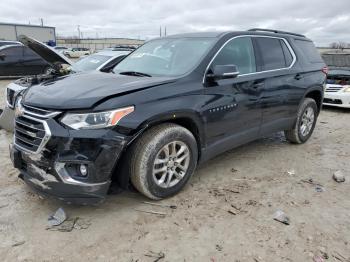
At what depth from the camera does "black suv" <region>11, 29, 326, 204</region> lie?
9.93 ft

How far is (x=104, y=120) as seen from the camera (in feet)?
9.93

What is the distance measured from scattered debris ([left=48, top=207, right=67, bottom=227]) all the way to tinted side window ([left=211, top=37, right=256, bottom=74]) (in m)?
2.27

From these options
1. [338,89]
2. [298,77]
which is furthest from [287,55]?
[338,89]

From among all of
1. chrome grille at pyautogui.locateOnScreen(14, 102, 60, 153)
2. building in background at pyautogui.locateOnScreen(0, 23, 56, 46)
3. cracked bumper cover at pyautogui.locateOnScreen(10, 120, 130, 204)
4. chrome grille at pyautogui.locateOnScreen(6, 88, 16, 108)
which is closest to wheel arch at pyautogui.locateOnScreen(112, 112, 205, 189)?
cracked bumper cover at pyautogui.locateOnScreen(10, 120, 130, 204)

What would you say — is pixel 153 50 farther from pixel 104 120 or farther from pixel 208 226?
pixel 208 226

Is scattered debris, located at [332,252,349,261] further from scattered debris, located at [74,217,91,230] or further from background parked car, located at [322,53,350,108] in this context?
background parked car, located at [322,53,350,108]

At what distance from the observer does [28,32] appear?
47500 mm

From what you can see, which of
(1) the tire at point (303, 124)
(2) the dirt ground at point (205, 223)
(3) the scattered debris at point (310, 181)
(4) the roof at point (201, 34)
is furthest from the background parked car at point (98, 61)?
(3) the scattered debris at point (310, 181)

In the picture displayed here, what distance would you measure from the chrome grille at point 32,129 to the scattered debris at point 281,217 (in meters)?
2.27

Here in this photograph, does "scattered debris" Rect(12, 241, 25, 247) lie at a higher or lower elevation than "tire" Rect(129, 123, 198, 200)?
lower

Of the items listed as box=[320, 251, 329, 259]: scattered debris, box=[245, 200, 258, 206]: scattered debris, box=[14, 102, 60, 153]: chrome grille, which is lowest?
box=[320, 251, 329, 259]: scattered debris

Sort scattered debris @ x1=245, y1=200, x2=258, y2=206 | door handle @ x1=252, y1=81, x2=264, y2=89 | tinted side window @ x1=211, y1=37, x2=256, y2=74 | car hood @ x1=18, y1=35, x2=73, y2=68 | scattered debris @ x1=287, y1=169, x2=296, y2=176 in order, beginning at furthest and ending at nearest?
1. car hood @ x1=18, y1=35, x2=73, y2=68
2. scattered debris @ x1=287, y1=169, x2=296, y2=176
3. door handle @ x1=252, y1=81, x2=264, y2=89
4. tinted side window @ x1=211, y1=37, x2=256, y2=74
5. scattered debris @ x1=245, y1=200, x2=258, y2=206

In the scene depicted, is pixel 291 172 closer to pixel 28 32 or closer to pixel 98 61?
pixel 98 61

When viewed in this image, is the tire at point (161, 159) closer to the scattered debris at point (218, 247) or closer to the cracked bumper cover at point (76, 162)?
the cracked bumper cover at point (76, 162)
